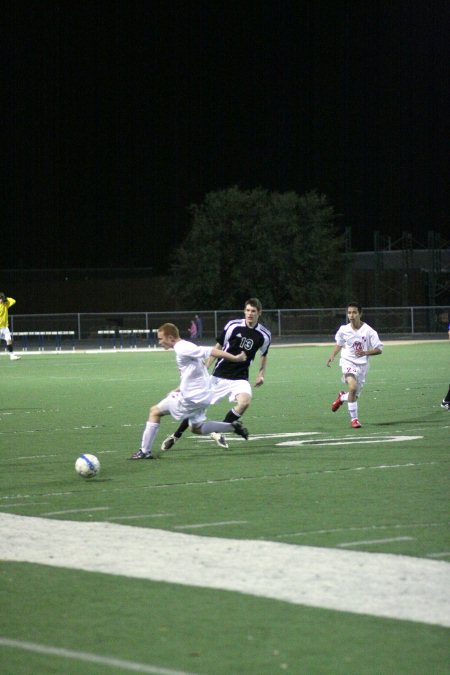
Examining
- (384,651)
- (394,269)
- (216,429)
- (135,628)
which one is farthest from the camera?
(394,269)

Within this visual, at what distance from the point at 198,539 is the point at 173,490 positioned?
2922 millimetres

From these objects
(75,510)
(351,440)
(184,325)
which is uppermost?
(75,510)

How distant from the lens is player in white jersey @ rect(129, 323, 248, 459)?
47.0ft

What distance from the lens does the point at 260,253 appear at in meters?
81.9

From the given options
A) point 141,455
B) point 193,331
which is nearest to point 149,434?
point 141,455

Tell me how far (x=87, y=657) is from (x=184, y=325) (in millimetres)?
58981

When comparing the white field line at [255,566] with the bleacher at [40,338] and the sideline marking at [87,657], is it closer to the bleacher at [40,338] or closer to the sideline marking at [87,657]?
the sideline marking at [87,657]

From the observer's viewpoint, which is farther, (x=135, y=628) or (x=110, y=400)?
(x=110, y=400)

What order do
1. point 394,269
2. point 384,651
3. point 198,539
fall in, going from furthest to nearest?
point 394,269 → point 198,539 → point 384,651

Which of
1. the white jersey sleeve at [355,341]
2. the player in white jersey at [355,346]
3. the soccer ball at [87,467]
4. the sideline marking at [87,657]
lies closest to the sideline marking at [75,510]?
the soccer ball at [87,467]

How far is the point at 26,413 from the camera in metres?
22.0

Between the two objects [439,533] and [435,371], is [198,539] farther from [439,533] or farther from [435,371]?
[435,371]

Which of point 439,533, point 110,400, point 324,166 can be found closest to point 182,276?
point 324,166

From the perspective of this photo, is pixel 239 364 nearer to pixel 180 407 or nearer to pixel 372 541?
pixel 180 407
